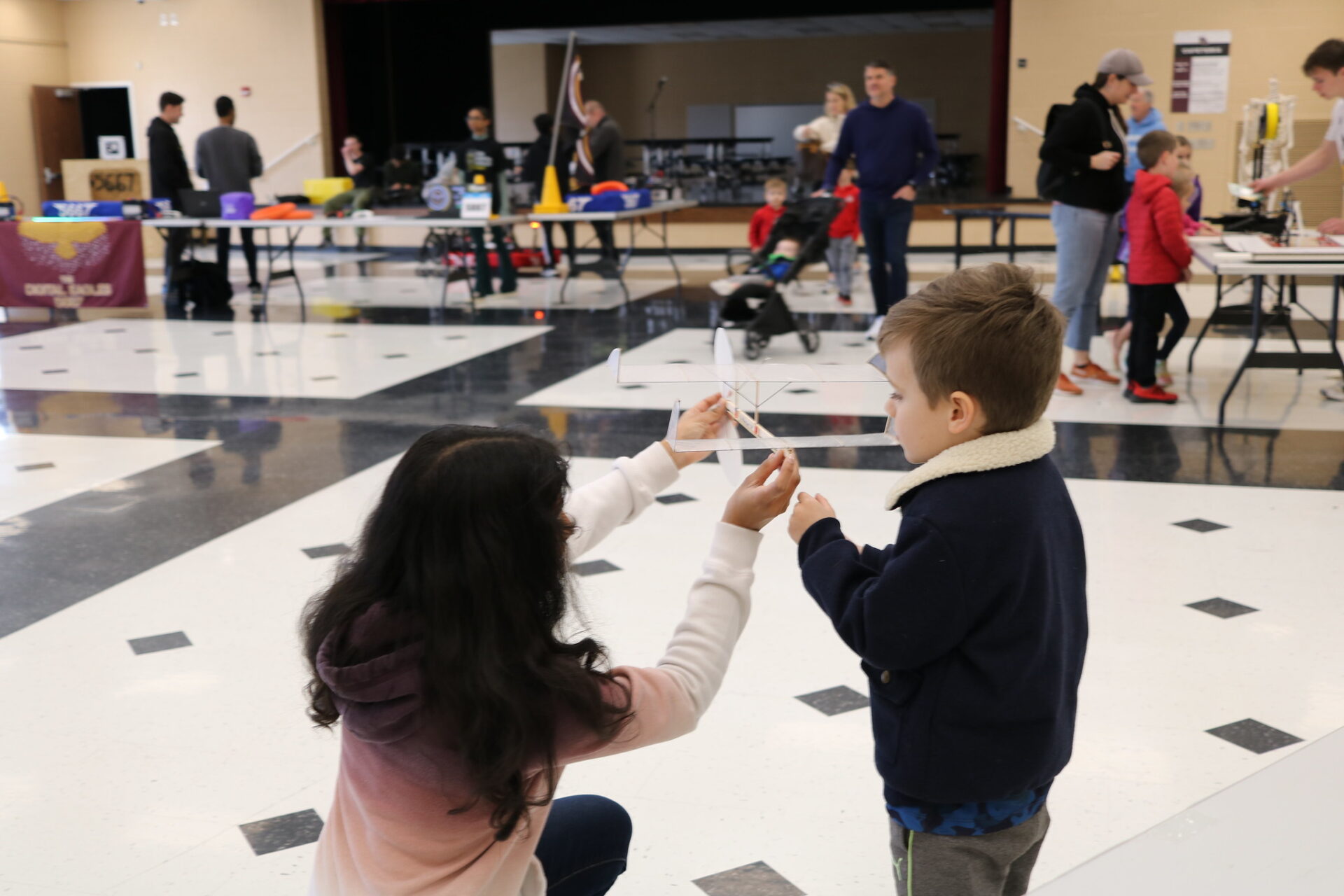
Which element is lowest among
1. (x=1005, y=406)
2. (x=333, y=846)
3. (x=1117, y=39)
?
(x=333, y=846)

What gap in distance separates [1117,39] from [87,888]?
12251 millimetres

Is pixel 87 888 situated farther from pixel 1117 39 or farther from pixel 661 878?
pixel 1117 39

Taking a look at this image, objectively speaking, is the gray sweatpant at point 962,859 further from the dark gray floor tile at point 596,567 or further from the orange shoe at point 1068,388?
the orange shoe at point 1068,388

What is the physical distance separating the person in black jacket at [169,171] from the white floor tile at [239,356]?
1.18 metres

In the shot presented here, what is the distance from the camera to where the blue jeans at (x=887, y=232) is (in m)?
6.52

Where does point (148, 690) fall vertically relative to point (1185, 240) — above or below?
below

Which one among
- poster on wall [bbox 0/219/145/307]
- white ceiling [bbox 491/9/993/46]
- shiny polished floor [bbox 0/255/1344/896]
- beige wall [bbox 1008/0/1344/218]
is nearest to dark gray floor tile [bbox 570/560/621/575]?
shiny polished floor [bbox 0/255/1344/896]

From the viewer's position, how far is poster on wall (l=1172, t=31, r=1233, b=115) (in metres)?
11.7

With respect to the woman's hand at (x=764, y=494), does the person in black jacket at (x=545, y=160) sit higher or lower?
higher

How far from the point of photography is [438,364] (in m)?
6.49

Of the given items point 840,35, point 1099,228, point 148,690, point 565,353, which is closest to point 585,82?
point 840,35

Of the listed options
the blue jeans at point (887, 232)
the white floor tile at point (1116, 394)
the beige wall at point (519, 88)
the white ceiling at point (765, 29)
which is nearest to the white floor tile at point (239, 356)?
the white floor tile at point (1116, 394)

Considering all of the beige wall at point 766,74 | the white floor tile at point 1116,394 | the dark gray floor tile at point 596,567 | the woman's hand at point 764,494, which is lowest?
Result: the dark gray floor tile at point 596,567

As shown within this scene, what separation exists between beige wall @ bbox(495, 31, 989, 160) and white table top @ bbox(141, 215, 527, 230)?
11.4 metres
